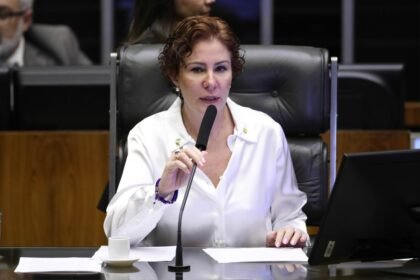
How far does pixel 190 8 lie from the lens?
338 cm

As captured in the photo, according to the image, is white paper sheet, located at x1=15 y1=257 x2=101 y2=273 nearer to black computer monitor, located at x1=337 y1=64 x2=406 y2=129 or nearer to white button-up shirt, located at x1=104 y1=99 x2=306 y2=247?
white button-up shirt, located at x1=104 y1=99 x2=306 y2=247

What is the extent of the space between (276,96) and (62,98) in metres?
0.79

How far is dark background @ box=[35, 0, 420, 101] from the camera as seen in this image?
7.16 metres

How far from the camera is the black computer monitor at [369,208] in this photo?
1.97 m

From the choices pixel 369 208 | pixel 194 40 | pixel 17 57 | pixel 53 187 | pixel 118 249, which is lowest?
pixel 53 187

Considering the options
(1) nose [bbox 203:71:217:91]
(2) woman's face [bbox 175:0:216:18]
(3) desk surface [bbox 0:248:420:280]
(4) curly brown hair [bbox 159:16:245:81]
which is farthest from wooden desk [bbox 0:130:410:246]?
(3) desk surface [bbox 0:248:420:280]

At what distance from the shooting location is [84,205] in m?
3.43

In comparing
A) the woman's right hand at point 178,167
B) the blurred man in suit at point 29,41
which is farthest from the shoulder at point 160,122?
the blurred man in suit at point 29,41

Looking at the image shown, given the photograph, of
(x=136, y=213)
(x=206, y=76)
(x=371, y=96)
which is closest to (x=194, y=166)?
(x=136, y=213)

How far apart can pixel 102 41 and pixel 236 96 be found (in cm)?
428

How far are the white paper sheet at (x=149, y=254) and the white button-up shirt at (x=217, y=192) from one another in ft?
0.28

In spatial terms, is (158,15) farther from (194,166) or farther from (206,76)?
(194,166)

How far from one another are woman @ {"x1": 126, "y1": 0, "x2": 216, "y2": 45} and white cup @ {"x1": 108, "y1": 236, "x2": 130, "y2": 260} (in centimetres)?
125

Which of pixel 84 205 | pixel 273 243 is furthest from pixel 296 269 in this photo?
pixel 84 205
